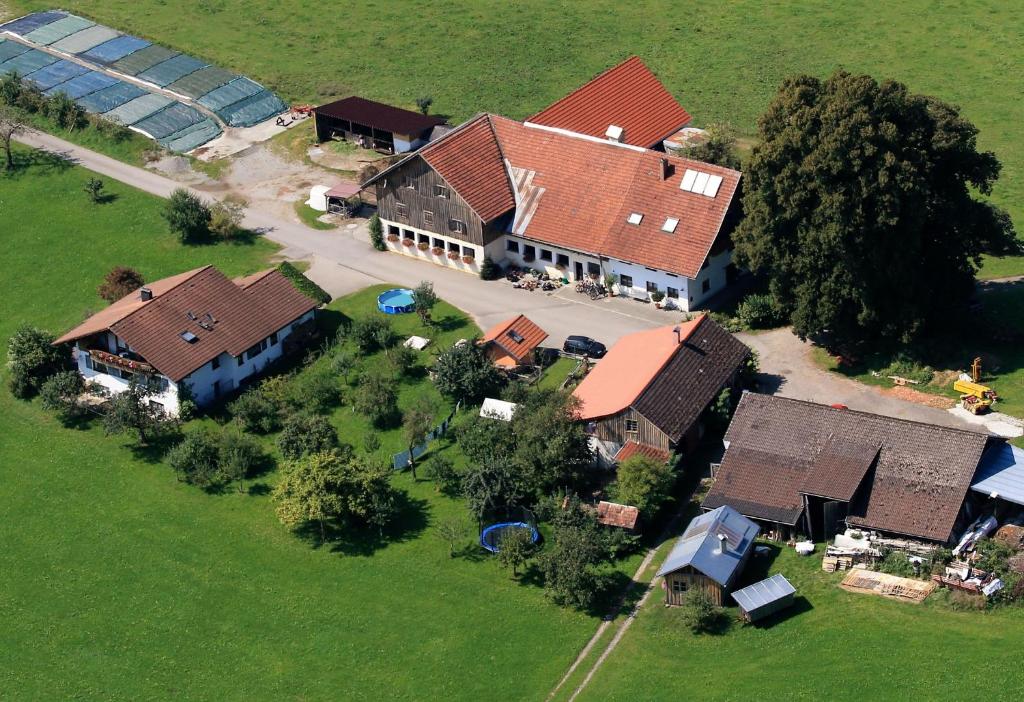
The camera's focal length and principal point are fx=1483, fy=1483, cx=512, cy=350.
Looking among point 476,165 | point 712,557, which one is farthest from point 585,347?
point 712,557

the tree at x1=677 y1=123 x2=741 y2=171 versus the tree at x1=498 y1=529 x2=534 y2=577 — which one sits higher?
Result: the tree at x1=677 y1=123 x2=741 y2=171

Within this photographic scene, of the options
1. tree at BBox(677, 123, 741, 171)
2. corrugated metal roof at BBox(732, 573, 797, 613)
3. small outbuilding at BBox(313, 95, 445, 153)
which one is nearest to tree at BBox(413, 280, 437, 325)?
tree at BBox(677, 123, 741, 171)

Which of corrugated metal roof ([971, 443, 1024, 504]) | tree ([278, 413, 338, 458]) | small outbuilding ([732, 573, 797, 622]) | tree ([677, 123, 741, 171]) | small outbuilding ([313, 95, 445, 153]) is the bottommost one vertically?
tree ([278, 413, 338, 458])

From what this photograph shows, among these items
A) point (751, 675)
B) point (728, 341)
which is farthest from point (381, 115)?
point (751, 675)

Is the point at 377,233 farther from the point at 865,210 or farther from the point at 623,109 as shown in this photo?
the point at 865,210

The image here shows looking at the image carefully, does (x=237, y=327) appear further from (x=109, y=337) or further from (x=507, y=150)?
(x=507, y=150)

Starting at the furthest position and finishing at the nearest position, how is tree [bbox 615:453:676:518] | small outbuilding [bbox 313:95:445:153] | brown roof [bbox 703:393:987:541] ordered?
1. small outbuilding [bbox 313:95:445:153]
2. tree [bbox 615:453:676:518]
3. brown roof [bbox 703:393:987:541]

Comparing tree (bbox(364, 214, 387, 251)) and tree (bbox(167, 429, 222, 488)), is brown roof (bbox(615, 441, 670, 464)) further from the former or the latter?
tree (bbox(364, 214, 387, 251))
